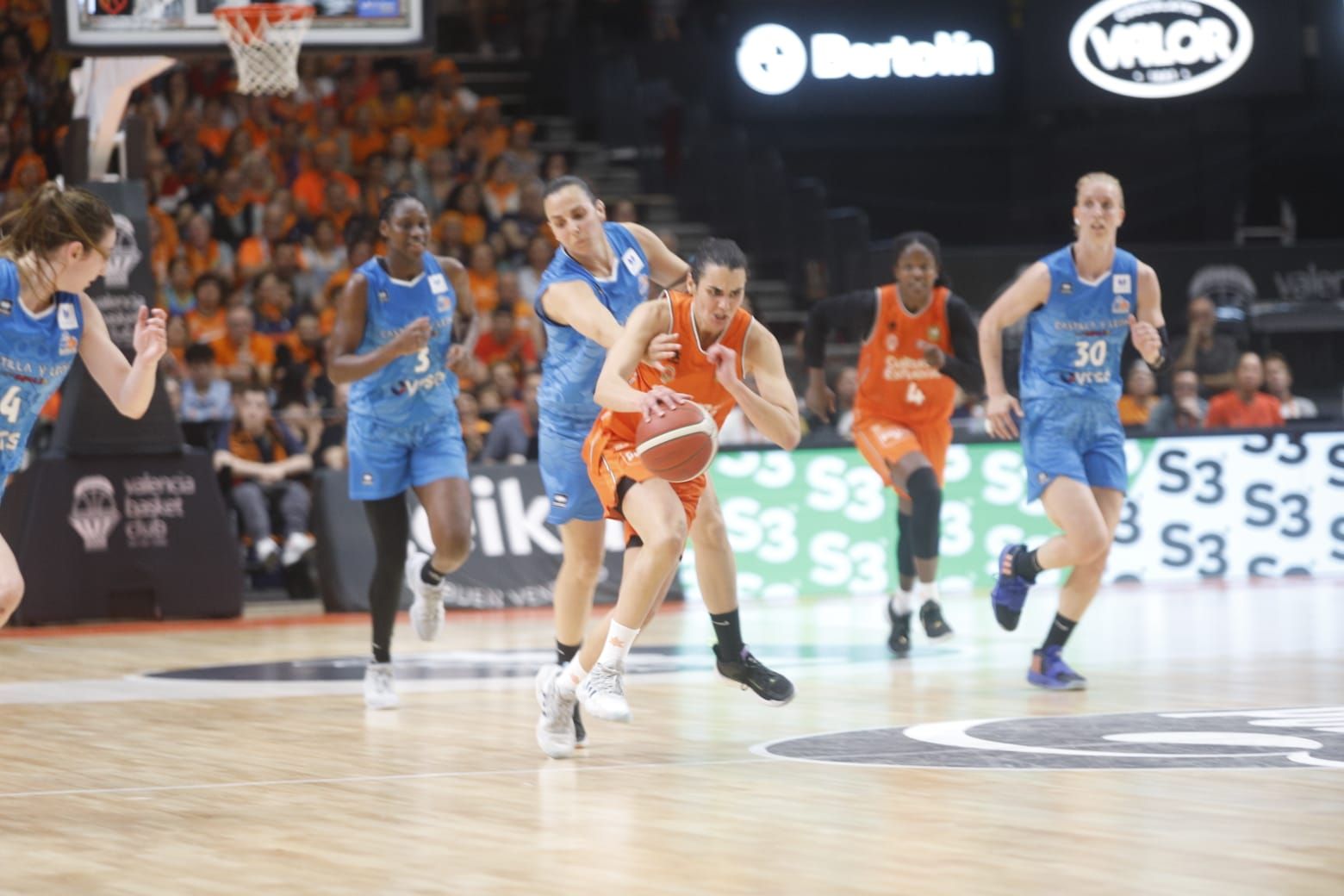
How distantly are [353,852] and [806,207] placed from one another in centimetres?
1435

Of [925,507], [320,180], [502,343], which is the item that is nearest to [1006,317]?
[925,507]

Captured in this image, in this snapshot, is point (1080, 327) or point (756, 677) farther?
point (1080, 327)

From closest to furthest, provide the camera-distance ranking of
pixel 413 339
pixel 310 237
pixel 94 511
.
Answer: pixel 413 339
pixel 94 511
pixel 310 237

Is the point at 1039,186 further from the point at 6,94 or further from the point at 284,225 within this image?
the point at 6,94

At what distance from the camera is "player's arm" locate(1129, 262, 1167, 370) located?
26.3 feet

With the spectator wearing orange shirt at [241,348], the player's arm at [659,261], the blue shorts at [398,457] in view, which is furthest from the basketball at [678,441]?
the spectator wearing orange shirt at [241,348]

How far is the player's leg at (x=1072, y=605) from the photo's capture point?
8031 millimetres

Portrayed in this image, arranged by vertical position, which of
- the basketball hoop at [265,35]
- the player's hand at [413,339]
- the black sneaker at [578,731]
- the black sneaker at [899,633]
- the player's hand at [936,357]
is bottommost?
the black sneaker at [578,731]

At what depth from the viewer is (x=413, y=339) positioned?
299 inches

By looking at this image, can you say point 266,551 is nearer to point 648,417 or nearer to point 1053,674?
point 1053,674

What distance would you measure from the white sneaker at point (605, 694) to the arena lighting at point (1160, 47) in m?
15.0

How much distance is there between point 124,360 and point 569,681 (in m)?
1.66

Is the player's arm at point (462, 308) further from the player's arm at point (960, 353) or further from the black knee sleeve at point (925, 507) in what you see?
the black knee sleeve at point (925, 507)

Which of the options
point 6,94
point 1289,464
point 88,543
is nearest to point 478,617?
point 88,543
